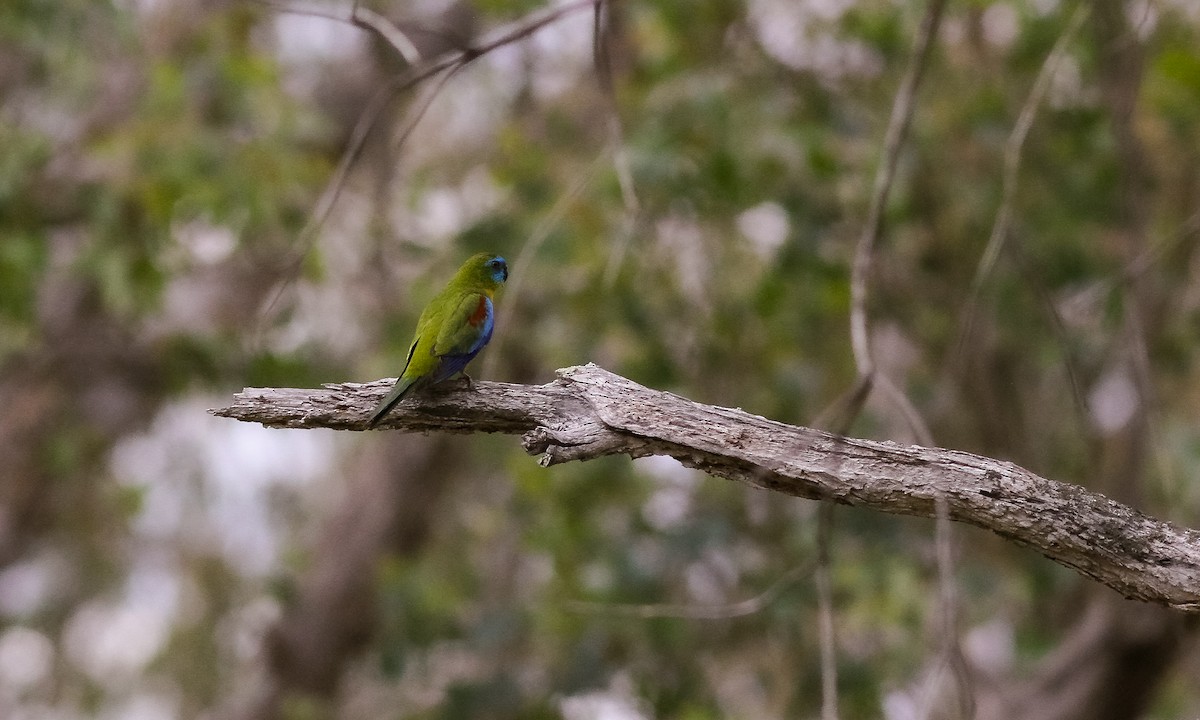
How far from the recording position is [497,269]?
4.36m

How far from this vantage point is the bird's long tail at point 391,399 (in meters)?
2.98

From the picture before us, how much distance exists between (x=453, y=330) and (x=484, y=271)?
75 centimetres

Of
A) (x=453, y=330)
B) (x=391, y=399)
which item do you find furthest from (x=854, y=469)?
(x=453, y=330)

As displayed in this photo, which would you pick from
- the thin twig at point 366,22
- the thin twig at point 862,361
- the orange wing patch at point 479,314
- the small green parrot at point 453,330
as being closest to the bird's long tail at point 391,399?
the small green parrot at point 453,330

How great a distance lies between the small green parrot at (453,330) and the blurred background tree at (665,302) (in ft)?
0.93

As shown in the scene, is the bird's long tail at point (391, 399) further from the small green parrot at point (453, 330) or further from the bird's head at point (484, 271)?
the bird's head at point (484, 271)

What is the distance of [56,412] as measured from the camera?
9133 mm

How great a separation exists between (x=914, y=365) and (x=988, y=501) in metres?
6.71

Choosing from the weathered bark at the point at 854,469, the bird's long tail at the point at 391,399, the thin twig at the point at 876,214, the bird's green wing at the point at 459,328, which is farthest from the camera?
the thin twig at the point at 876,214

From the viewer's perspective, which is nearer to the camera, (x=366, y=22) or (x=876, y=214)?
(x=366, y=22)

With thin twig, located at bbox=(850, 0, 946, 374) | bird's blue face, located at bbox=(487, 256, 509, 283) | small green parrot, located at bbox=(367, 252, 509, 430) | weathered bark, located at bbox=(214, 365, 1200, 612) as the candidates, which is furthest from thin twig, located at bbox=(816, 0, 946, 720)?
bird's blue face, located at bbox=(487, 256, 509, 283)

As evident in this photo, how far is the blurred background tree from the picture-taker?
6805 millimetres

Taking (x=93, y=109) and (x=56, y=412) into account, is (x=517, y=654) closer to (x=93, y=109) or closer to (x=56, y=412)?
(x=56, y=412)

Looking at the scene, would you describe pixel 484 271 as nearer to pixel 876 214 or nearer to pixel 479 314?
pixel 479 314
